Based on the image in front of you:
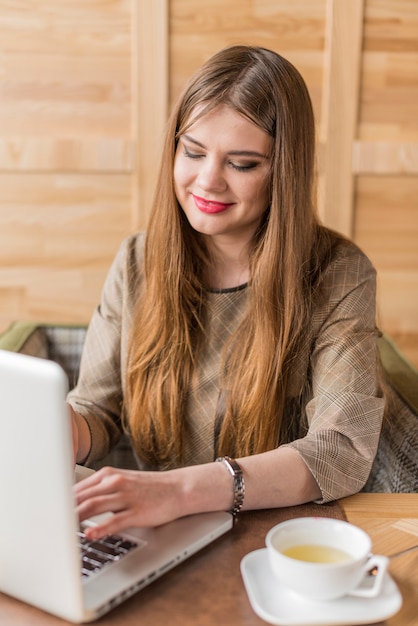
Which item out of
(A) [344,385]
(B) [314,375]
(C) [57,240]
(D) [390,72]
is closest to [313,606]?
(A) [344,385]

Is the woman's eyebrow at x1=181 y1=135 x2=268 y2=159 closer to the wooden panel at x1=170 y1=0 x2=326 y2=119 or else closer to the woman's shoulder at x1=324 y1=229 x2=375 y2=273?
the woman's shoulder at x1=324 y1=229 x2=375 y2=273

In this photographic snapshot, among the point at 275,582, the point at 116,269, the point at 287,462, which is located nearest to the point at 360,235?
the point at 116,269

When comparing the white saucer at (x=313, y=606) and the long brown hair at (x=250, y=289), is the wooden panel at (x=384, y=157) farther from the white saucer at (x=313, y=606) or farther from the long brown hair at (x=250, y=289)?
the white saucer at (x=313, y=606)

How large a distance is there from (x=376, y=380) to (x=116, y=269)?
536mm

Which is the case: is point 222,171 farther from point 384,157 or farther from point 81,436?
point 384,157

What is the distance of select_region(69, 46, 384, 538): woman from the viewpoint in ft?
4.31

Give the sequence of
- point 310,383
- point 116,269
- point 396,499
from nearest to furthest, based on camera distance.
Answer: point 396,499, point 310,383, point 116,269

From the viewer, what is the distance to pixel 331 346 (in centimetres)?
133

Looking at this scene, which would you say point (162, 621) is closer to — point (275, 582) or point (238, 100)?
point (275, 582)

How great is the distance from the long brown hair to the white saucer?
1.75 feet

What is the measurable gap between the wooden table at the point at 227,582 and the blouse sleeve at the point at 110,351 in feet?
1.64

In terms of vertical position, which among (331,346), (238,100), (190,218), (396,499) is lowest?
(396,499)

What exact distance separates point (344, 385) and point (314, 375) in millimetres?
117

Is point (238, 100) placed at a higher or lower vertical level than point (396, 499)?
higher
